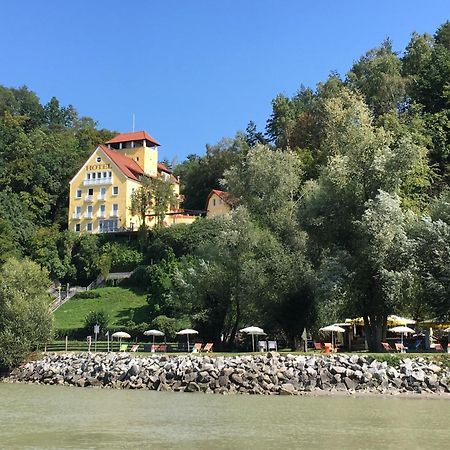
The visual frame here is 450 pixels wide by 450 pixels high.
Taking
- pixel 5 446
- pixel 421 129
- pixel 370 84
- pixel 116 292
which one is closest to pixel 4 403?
pixel 5 446

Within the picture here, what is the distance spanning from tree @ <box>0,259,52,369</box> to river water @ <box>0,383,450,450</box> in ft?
41.6

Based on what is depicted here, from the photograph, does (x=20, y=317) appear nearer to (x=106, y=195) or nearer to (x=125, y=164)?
(x=106, y=195)

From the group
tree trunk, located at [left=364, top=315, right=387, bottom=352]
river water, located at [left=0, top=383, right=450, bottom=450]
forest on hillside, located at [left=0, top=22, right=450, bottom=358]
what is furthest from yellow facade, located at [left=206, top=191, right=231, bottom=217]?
river water, located at [left=0, top=383, right=450, bottom=450]

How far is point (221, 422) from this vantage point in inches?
794

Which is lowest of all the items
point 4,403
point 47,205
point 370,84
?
point 4,403

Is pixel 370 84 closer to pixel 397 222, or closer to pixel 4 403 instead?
pixel 397 222

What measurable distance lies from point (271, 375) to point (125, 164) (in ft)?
212

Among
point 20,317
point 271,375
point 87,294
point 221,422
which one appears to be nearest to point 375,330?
point 271,375

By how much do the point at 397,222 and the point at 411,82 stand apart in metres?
47.1

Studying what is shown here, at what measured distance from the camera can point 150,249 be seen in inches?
3068

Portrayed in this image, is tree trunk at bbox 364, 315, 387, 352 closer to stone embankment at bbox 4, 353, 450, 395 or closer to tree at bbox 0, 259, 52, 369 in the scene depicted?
stone embankment at bbox 4, 353, 450, 395

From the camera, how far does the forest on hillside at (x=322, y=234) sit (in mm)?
35094

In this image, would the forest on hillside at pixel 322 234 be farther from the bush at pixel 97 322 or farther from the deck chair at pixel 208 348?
the bush at pixel 97 322

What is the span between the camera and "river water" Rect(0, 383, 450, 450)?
16.4 metres
